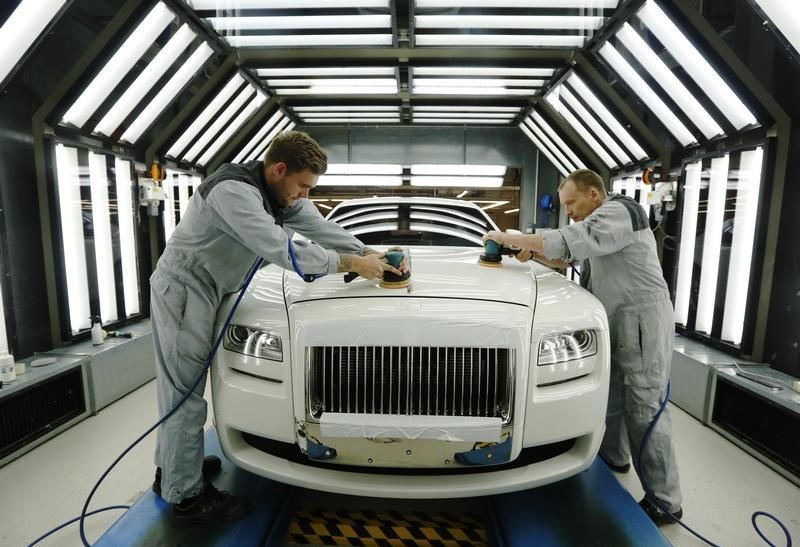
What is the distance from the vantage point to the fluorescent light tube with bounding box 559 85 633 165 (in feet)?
16.5

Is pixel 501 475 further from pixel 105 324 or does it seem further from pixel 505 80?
pixel 505 80

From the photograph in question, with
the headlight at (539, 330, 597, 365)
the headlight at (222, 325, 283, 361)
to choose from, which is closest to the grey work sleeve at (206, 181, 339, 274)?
the headlight at (222, 325, 283, 361)

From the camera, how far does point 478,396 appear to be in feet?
4.65

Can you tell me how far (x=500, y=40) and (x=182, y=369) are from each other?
13.1 feet

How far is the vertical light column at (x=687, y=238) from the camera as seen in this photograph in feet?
12.6

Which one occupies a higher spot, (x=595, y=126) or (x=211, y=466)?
(x=595, y=126)

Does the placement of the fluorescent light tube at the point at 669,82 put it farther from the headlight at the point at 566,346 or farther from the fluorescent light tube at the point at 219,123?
the fluorescent light tube at the point at 219,123

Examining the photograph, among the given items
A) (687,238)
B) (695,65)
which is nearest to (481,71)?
(695,65)

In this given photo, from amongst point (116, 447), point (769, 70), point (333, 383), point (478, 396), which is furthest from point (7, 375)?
point (769, 70)

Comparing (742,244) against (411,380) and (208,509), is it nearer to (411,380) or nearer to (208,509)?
(411,380)

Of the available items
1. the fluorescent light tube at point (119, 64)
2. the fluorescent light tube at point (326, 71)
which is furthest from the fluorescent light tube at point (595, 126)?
the fluorescent light tube at point (119, 64)

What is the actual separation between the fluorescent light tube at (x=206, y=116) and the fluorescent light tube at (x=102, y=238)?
1062mm

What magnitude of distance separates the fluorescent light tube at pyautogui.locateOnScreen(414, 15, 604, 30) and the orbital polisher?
2.54m

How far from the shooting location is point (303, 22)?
3.72 m
